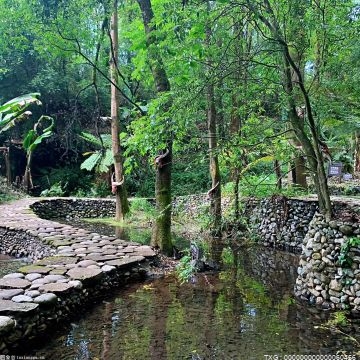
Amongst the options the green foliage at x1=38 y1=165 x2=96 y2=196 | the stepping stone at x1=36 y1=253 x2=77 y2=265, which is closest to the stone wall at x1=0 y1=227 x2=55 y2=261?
the stepping stone at x1=36 y1=253 x2=77 y2=265

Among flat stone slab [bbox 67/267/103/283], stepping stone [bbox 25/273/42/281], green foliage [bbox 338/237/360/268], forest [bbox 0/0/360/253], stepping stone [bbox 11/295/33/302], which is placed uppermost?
forest [bbox 0/0/360/253]

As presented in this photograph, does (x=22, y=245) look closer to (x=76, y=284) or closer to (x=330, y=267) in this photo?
(x=76, y=284)

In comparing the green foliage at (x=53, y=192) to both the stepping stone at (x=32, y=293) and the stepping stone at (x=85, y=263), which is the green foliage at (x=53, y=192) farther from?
the stepping stone at (x=32, y=293)

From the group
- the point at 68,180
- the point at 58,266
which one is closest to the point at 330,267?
the point at 58,266

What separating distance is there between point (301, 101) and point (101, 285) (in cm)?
417

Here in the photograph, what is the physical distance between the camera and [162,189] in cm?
746

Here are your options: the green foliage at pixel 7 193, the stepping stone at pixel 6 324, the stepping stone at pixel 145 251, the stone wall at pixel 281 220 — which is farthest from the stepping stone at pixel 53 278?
the green foliage at pixel 7 193

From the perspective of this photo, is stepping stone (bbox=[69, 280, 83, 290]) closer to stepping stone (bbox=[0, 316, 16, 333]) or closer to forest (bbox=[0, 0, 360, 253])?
stepping stone (bbox=[0, 316, 16, 333])

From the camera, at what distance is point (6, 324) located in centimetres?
366

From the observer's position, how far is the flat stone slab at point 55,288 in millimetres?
4578

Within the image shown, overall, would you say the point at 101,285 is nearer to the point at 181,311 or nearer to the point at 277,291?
the point at 181,311

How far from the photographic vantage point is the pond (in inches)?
153

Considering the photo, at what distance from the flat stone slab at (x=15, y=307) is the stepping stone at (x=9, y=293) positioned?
0.17m

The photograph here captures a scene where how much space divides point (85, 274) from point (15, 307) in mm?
1379
